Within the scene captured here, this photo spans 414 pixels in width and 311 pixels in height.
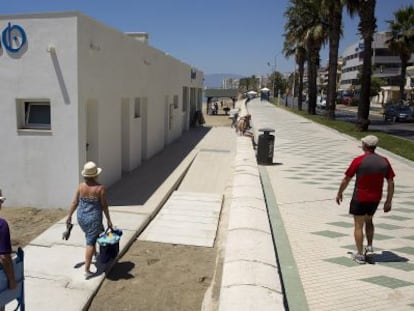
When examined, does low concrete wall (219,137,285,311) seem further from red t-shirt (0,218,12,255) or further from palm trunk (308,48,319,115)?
palm trunk (308,48,319,115)

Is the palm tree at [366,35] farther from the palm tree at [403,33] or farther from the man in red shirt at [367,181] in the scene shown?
the palm tree at [403,33]

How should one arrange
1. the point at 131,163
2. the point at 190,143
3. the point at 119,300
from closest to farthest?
the point at 119,300
the point at 131,163
the point at 190,143

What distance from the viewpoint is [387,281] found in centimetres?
550

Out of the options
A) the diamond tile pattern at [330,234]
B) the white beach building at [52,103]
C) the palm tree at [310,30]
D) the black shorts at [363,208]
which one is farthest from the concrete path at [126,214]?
the palm tree at [310,30]

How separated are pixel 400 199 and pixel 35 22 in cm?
902

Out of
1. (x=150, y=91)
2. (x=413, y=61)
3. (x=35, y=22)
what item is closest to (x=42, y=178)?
(x=35, y=22)

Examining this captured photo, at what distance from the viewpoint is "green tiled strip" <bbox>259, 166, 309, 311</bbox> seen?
490 cm

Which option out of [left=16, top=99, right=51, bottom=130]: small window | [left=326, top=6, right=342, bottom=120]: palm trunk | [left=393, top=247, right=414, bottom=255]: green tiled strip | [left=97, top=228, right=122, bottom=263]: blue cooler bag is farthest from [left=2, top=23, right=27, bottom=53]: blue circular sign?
[left=326, top=6, right=342, bottom=120]: palm trunk

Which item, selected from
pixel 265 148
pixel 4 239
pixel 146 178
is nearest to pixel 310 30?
pixel 265 148

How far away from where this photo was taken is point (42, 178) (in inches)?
372

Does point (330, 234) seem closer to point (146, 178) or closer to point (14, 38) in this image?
point (146, 178)

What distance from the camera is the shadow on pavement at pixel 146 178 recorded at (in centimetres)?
1008

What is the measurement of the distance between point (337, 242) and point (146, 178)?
6.58m

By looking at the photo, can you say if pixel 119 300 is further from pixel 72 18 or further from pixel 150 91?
pixel 150 91
